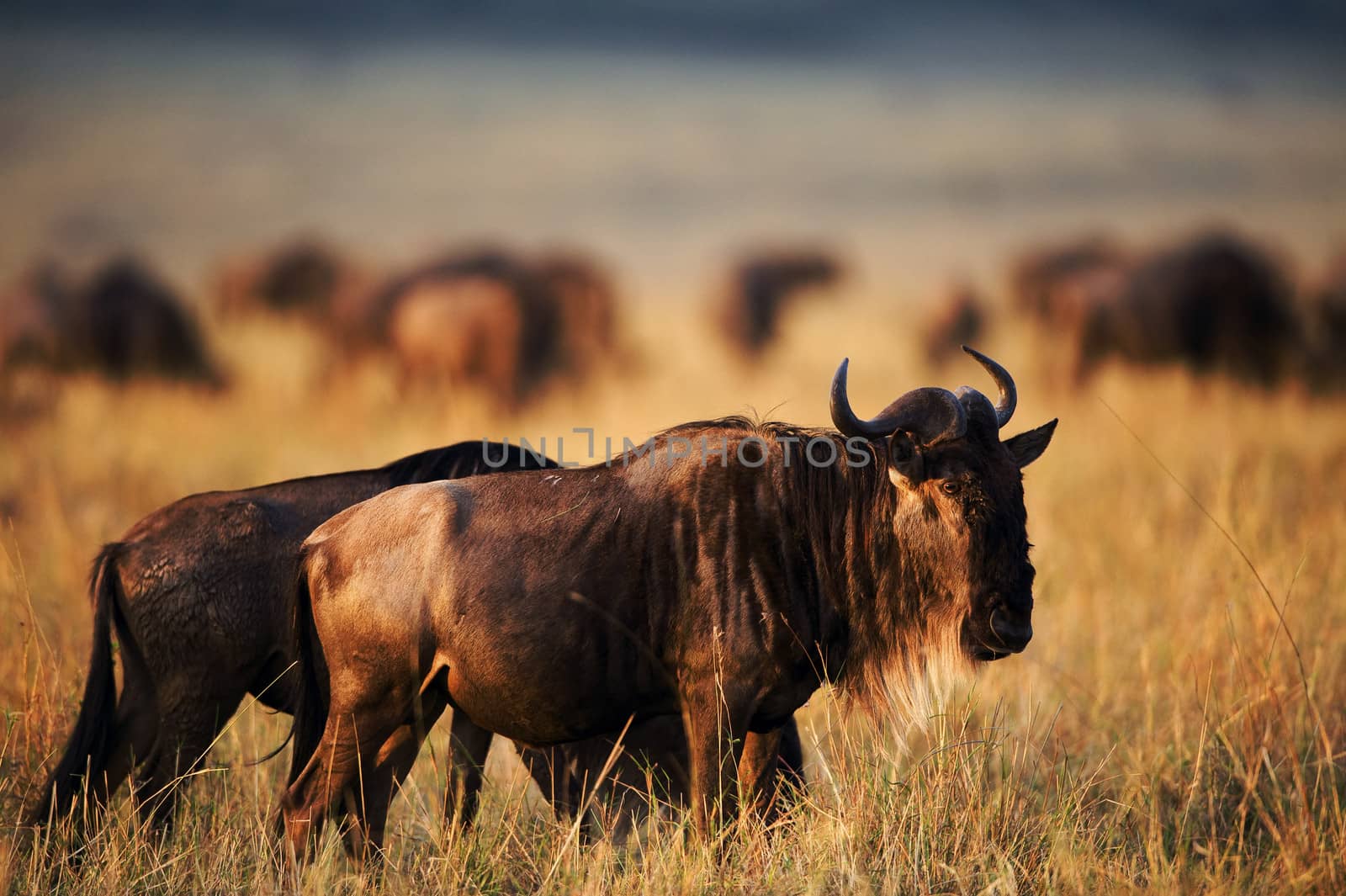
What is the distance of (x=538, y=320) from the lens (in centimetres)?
2227

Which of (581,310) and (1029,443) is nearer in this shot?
(1029,443)

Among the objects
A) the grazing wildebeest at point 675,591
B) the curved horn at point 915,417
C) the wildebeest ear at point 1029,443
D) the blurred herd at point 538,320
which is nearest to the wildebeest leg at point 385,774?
the grazing wildebeest at point 675,591

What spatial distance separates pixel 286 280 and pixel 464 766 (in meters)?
26.7

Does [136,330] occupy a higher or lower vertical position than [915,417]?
higher

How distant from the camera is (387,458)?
42.2ft

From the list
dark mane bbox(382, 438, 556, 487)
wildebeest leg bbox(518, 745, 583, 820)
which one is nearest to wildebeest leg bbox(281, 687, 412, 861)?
wildebeest leg bbox(518, 745, 583, 820)

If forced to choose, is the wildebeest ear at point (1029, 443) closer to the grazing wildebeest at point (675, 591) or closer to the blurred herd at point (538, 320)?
the grazing wildebeest at point (675, 591)

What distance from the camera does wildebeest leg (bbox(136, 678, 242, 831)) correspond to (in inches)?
172

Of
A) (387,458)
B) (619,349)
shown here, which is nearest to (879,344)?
(619,349)

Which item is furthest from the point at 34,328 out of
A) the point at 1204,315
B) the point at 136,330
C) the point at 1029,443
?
the point at 1204,315

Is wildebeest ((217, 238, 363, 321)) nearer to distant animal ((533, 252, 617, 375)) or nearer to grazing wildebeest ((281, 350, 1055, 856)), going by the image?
→ distant animal ((533, 252, 617, 375))

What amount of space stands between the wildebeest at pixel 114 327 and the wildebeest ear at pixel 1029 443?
684 inches

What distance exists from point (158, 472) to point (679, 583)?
9904 mm

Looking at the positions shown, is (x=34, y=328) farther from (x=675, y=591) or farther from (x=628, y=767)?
(x=675, y=591)
